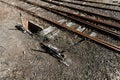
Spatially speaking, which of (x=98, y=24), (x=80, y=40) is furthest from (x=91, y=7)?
(x=80, y=40)

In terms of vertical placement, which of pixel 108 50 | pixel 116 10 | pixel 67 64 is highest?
pixel 116 10

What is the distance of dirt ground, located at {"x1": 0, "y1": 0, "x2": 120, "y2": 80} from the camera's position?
643 centimetres

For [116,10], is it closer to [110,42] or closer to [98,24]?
[98,24]

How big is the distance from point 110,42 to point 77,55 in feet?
5.64

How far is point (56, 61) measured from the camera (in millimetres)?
7082

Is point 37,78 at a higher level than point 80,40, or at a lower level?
lower

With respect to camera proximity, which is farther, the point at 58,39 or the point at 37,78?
the point at 58,39

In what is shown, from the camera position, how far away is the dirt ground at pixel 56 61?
21.1ft

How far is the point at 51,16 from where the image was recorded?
10.8 metres

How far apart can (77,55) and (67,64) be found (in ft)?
2.32

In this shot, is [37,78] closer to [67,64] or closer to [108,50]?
[67,64]

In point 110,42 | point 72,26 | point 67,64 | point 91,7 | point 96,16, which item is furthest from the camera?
point 91,7

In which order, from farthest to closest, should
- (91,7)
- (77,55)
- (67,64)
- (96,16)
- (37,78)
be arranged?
(91,7) → (96,16) → (77,55) → (67,64) → (37,78)

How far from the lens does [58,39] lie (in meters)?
8.47
